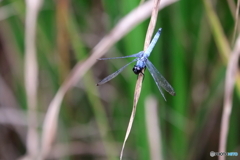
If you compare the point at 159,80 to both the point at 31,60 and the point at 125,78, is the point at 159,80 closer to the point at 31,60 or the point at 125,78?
the point at 125,78

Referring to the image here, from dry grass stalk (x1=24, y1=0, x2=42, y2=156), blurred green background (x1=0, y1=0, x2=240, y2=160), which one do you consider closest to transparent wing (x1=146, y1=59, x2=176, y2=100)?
blurred green background (x1=0, y1=0, x2=240, y2=160)

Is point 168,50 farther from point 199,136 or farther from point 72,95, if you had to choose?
point 72,95

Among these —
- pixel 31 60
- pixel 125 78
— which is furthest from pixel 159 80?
pixel 31 60

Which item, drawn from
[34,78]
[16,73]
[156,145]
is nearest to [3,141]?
[16,73]

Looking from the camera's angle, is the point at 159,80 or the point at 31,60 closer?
the point at 159,80

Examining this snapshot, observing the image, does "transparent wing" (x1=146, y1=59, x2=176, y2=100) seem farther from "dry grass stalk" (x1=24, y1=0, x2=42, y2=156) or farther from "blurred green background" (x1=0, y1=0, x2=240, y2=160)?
"dry grass stalk" (x1=24, y1=0, x2=42, y2=156)

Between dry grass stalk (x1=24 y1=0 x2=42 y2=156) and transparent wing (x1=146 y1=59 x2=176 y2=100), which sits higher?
dry grass stalk (x1=24 y1=0 x2=42 y2=156)

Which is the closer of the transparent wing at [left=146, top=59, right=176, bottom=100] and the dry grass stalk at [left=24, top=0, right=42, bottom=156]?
the transparent wing at [left=146, top=59, right=176, bottom=100]

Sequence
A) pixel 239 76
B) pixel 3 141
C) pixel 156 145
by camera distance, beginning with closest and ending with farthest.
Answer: pixel 239 76 → pixel 156 145 → pixel 3 141
